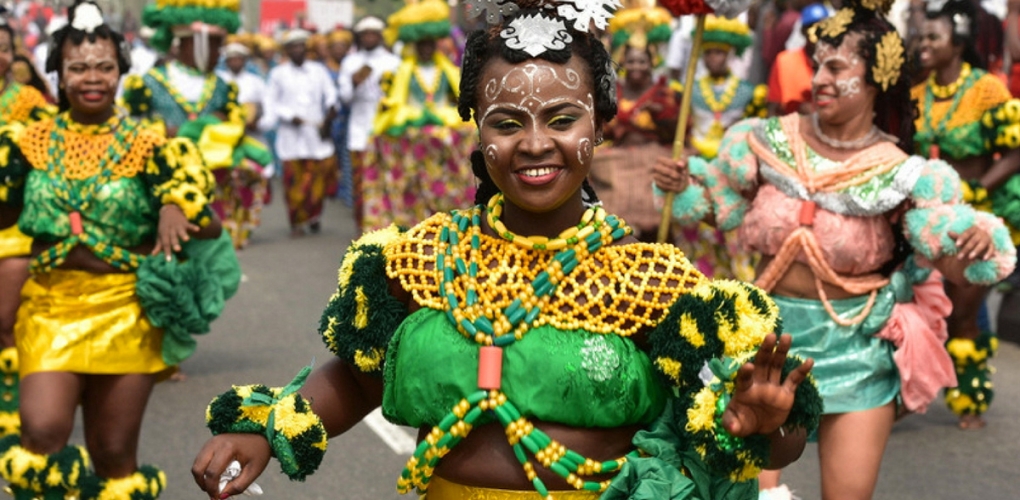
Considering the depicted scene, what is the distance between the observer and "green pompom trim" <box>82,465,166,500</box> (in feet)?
18.3

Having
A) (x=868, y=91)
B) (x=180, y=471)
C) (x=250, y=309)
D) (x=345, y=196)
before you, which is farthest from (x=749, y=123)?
(x=345, y=196)

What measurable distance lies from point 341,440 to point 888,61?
3.58 m

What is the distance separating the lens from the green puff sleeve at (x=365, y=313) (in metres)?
3.46

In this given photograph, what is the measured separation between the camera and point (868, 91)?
17.6 ft

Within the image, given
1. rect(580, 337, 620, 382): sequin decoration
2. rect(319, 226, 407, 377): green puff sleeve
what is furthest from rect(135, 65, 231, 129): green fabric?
rect(580, 337, 620, 382): sequin decoration

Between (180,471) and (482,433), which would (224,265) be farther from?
(482,433)

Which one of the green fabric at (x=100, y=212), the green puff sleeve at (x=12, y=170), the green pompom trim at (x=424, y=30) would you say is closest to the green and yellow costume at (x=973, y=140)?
the green fabric at (x=100, y=212)

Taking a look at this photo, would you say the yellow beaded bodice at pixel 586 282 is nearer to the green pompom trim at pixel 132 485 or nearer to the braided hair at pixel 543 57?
the braided hair at pixel 543 57

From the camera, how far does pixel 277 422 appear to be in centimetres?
332

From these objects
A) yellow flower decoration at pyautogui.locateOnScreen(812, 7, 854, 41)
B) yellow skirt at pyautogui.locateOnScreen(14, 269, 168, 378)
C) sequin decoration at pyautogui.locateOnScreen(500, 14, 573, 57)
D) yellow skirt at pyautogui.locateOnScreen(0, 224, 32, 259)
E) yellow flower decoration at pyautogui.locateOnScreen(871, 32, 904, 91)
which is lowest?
yellow skirt at pyautogui.locateOnScreen(0, 224, 32, 259)

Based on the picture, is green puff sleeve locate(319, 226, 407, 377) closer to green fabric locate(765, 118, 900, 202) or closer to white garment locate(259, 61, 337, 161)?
green fabric locate(765, 118, 900, 202)

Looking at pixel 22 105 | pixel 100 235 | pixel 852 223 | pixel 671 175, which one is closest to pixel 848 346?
pixel 852 223

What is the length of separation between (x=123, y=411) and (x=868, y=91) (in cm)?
289

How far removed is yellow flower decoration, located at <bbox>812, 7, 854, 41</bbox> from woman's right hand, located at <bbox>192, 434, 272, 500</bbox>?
289 centimetres
